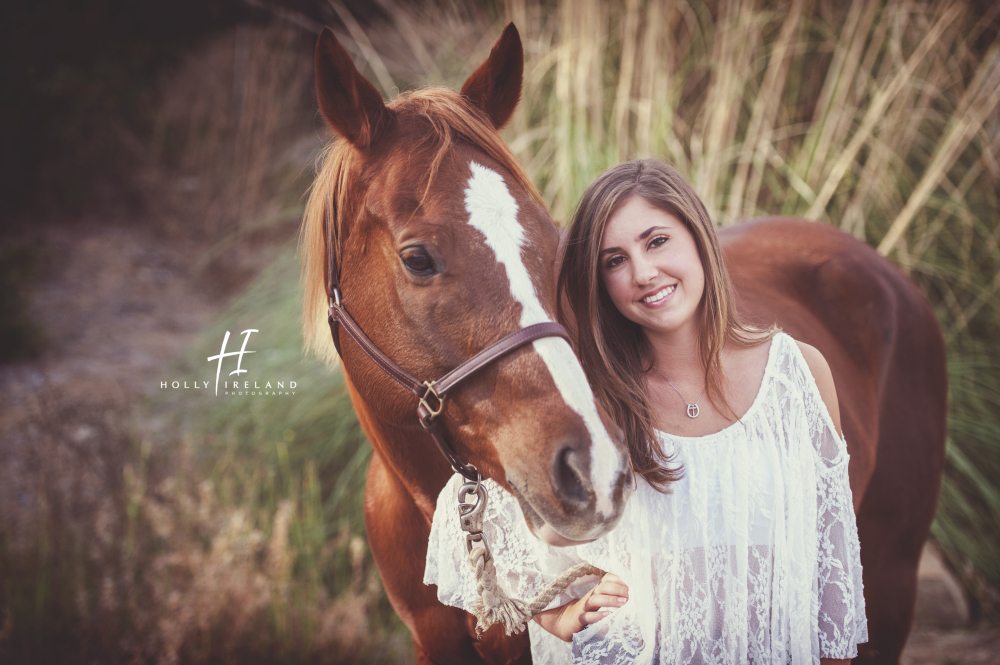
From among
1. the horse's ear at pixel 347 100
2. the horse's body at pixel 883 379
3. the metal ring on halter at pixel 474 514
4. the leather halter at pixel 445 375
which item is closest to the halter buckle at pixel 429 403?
the leather halter at pixel 445 375

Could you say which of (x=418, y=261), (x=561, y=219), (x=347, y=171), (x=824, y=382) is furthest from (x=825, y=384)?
(x=561, y=219)

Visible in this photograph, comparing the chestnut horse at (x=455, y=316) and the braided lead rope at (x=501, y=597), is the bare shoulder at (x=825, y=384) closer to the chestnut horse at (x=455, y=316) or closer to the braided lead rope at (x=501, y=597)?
the chestnut horse at (x=455, y=316)

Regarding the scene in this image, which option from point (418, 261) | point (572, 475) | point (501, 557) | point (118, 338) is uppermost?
point (118, 338)

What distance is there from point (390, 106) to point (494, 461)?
0.86m

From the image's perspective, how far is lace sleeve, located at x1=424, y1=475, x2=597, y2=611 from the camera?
1220mm

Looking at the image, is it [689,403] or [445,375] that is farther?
[689,403]

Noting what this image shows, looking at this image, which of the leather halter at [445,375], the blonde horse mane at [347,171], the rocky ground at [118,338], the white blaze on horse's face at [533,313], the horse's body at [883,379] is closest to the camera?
the white blaze on horse's face at [533,313]

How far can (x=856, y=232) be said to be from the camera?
3.00m

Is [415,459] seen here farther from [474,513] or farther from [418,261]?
[418,261]

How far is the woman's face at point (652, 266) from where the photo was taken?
1.20m

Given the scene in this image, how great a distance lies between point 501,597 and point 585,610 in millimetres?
167

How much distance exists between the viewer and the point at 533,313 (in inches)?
42.1

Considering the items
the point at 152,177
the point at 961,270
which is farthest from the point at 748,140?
the point at 152,177

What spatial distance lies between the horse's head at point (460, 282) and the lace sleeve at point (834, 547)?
52 centimetres
